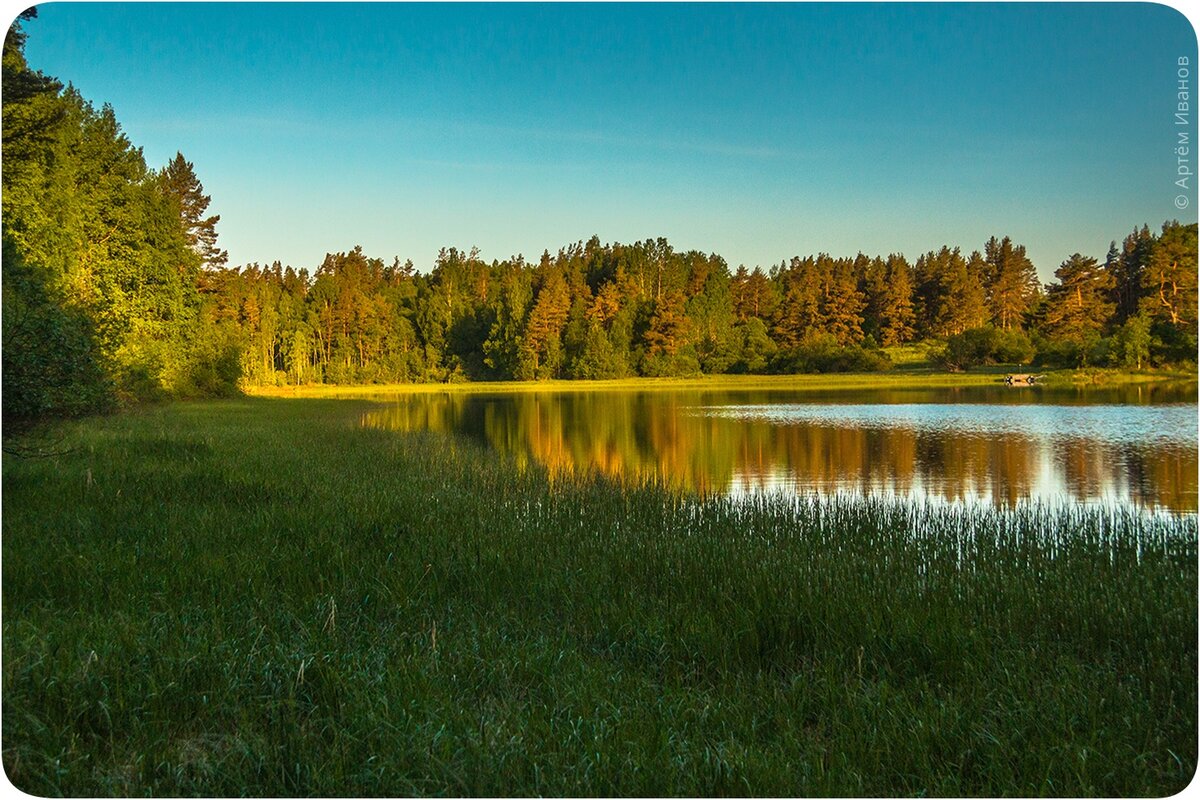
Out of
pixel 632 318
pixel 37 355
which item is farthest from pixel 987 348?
pixel 37 355

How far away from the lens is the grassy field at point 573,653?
13.2 feet

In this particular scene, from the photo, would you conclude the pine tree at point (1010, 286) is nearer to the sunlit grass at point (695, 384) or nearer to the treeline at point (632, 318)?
the treeline at point (632, 318)

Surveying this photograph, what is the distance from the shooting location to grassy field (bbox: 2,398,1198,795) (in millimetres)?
4027

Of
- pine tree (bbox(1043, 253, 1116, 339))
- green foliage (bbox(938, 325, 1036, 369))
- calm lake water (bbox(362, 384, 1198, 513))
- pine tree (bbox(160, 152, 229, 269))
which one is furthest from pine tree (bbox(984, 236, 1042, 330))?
pine tree (bbox(160, 152, 229, 269))

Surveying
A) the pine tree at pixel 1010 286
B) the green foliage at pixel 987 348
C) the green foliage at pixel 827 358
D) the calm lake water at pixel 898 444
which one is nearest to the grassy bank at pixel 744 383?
the green foliage at pixel 987 348

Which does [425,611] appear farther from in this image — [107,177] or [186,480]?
[107,177]

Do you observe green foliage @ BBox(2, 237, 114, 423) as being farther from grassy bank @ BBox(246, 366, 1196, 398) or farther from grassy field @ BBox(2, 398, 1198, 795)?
grassy bank @ BBox(246, 366, 1196, 398)

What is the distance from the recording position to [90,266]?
116 feet

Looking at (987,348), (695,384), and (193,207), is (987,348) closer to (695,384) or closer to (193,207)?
(695,384)

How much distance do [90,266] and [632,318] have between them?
66933mm

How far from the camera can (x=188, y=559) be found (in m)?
7.50

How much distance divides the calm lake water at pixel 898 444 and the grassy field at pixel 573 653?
19.5ft

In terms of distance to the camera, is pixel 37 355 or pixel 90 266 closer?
pixel 37 355

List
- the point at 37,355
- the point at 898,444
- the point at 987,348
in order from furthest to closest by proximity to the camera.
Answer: the point at 987,348 < the point at 898,444 < the point at 37,355
